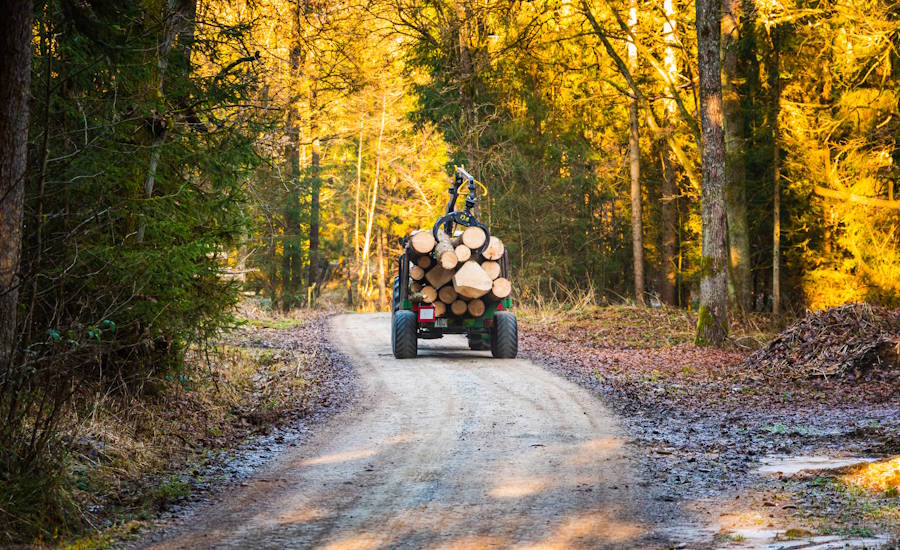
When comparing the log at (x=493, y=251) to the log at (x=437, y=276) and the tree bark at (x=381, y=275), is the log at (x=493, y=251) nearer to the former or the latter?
the log at (x=437, y=276)

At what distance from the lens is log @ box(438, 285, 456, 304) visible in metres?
16.3

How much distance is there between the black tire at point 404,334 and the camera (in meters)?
16.3

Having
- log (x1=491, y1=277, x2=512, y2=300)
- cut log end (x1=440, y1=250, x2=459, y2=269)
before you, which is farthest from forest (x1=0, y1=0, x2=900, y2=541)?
log (x1=491, y1=277, x2=512, y2=300)

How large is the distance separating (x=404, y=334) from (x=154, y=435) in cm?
826

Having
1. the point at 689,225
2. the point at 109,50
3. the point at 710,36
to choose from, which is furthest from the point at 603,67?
the point at 109,50

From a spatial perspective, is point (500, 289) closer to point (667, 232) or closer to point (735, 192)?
point (735, 192)

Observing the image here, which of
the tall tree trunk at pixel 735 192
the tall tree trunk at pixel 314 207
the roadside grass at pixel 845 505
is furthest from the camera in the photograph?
the tall tree trunk at pixel 314 207

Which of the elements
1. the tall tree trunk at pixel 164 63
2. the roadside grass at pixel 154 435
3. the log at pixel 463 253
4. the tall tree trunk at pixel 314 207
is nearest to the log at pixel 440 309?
the log at pixel 463 253

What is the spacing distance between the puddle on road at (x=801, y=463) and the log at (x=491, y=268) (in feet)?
28.0

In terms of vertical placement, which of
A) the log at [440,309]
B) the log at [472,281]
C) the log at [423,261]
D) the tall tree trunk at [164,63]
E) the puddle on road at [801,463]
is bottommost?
the puddle on road at [801,463]

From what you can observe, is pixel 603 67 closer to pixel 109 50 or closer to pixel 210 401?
pixel 210 401

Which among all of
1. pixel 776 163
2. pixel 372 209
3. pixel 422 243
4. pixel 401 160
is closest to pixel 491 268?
pixel 422 243

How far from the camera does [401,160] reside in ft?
141

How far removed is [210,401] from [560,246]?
72.8 feet
